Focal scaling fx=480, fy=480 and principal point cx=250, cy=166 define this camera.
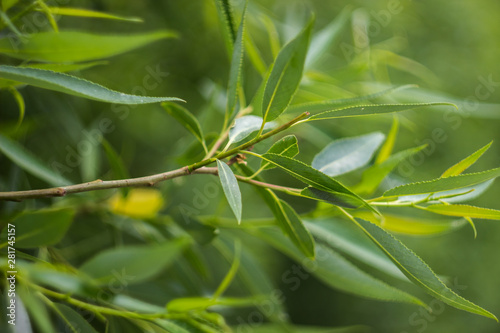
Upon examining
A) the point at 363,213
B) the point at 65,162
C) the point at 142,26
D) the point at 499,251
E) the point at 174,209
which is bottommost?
the point at 499,251

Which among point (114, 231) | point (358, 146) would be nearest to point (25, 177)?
point (114, 231)

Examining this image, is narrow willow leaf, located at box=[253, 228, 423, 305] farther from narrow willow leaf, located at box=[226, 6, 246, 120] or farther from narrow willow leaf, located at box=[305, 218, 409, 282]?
narrow willow leaf, located at box=[226, 6, 246, 120]

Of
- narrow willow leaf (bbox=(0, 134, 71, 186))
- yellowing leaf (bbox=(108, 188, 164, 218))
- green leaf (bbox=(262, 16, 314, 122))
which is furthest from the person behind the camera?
yellowing leaf (bbox=(108, 188, 164, 218))

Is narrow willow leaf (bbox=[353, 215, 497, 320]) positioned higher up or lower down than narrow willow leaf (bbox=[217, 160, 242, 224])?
lower down

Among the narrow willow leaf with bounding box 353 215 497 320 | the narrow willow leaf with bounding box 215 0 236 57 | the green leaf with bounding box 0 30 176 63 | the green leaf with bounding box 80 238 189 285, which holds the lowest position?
the narrow willow leaf with bounding box 353 215 497 320

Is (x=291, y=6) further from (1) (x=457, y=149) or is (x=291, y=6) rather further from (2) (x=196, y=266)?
(1) (x=457, y=149)

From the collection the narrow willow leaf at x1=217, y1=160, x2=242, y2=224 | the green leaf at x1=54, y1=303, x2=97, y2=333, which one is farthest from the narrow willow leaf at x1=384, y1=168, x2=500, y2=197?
the green leaf at x1=54, y1=303, x2=97, y2=333

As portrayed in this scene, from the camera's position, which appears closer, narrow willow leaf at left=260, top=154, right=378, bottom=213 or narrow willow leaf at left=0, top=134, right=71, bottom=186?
narrow willow leaf at left=260, top=154, right=378, bottom=213

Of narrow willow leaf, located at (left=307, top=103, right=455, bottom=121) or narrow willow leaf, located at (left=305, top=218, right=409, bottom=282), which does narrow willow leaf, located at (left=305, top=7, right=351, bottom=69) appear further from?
narrow willow leaf, located at (left=307, top=103, right=455, bottom=121)

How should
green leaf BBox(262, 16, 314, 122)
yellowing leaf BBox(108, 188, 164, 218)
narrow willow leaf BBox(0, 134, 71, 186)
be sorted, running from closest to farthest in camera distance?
green leaf BBox(262, 16, 314, 122) < narrow willow leaf BBox(0, 134, 71, 186) < yellowing leaf BBox(108, 188, 164, 218)
